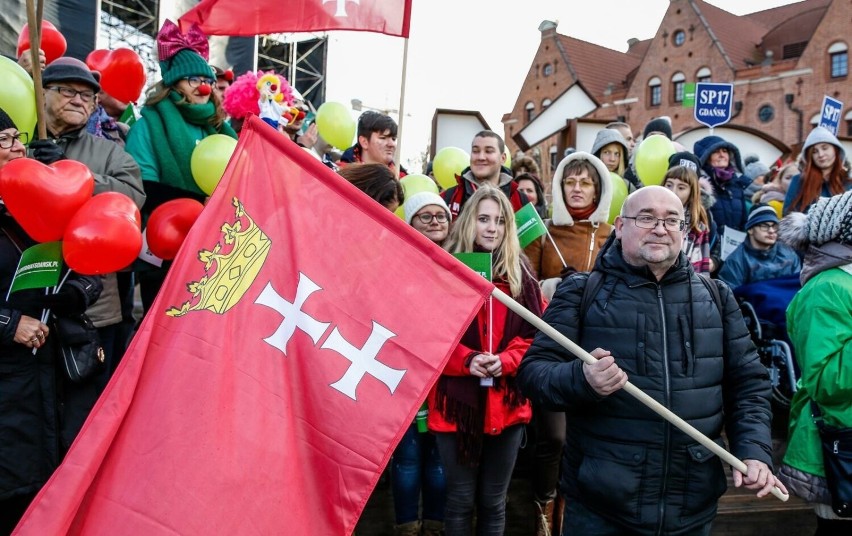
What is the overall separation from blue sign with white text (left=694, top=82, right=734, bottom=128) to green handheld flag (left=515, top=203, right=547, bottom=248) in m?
4.83

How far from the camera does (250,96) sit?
515cm

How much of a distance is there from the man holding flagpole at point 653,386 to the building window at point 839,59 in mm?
35757

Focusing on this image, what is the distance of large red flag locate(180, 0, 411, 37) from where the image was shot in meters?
3.71

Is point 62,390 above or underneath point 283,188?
underneath

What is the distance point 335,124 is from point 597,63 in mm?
42322

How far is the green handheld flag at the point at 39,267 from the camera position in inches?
105

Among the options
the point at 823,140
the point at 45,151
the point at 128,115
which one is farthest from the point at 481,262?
the point at 823,140

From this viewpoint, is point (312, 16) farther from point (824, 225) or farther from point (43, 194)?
point (824, 225)

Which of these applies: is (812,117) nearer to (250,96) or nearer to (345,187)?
(250,96)

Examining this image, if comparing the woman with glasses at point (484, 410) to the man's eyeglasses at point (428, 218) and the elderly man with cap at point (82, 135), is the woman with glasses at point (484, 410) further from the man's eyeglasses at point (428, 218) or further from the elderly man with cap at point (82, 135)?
the elderly man with cap at point (82, 135)

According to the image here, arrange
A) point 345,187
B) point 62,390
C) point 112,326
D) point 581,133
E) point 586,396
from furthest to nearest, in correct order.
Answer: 1. point 581,133
2. point 112,326
3. point 62,390
4. point 586,396
5. point 345,187

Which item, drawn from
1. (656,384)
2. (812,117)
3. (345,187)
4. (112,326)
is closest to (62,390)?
(112,326)

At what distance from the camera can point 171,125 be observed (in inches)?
149

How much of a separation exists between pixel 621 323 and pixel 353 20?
2.33m
